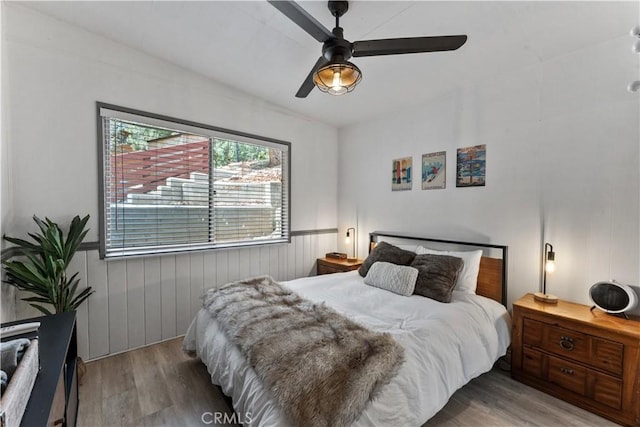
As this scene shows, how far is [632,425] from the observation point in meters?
1.66

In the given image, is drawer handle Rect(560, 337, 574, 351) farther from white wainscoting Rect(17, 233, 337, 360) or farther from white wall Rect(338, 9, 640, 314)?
white wainscoting Rect(17, 233, 337, 360)

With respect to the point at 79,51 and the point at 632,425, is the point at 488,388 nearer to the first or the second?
the point at 632,425

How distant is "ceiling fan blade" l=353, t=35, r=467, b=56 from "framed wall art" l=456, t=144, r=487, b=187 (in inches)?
55.1

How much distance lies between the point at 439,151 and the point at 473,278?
1371mm

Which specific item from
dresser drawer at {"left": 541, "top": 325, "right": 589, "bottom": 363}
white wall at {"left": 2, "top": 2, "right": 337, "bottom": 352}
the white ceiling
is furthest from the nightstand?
the white ceiling

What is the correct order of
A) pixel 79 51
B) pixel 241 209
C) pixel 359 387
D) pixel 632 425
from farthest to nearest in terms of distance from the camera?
pixel 241 209 < pixel 79 51 < pixel 632 425 < pixel 359 387

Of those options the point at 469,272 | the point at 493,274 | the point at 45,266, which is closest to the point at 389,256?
the point at 469,272

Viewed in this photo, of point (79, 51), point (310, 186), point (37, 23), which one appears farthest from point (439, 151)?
point (37, 23)

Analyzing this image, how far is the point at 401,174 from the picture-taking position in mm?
3352

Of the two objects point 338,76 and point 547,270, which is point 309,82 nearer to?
point 338,76

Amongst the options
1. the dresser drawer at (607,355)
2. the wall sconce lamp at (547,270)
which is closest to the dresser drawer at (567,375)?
the dresser drawer at (607,355)

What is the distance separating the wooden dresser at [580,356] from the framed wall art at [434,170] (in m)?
1.36

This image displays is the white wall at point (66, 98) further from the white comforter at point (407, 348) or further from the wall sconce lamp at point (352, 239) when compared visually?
the wall sconce lamp at point (352, 239)

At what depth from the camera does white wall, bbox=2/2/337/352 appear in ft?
6.60
